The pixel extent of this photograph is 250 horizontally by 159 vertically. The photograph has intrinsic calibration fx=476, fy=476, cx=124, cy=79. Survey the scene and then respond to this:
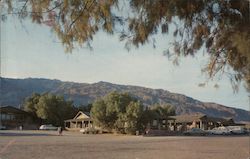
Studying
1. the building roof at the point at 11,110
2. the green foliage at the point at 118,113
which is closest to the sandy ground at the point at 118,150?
the green foliage at the point at 118,113

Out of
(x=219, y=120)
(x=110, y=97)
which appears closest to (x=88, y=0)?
(x=110, y=97)

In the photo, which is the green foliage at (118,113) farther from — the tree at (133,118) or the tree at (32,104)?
the tree at (32,104)

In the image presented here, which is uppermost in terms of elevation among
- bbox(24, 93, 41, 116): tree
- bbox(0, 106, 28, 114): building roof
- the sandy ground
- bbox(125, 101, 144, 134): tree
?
bbox(24, 93, 41, 116): tree

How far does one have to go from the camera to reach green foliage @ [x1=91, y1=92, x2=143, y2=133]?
6372cm

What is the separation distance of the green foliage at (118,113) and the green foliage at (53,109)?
26.4 meters

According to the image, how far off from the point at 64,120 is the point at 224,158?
78409mm

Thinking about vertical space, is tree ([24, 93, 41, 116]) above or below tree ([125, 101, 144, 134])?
above

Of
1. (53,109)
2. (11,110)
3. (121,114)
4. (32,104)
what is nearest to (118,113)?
(121,114)

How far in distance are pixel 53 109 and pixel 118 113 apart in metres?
33.1

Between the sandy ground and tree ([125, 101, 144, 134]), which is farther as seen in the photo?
tree ([125, 101, 144, 134])

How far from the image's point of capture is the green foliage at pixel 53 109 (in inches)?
3797

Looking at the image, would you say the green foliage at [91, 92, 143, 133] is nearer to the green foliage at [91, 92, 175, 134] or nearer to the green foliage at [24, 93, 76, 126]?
the green foliage at [91, 92, 175, 134]

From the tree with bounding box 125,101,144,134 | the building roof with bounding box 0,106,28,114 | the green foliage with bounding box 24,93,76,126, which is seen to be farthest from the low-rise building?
the tree with bounding box 125,101,144,134

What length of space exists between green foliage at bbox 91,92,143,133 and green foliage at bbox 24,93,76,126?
26380mm
